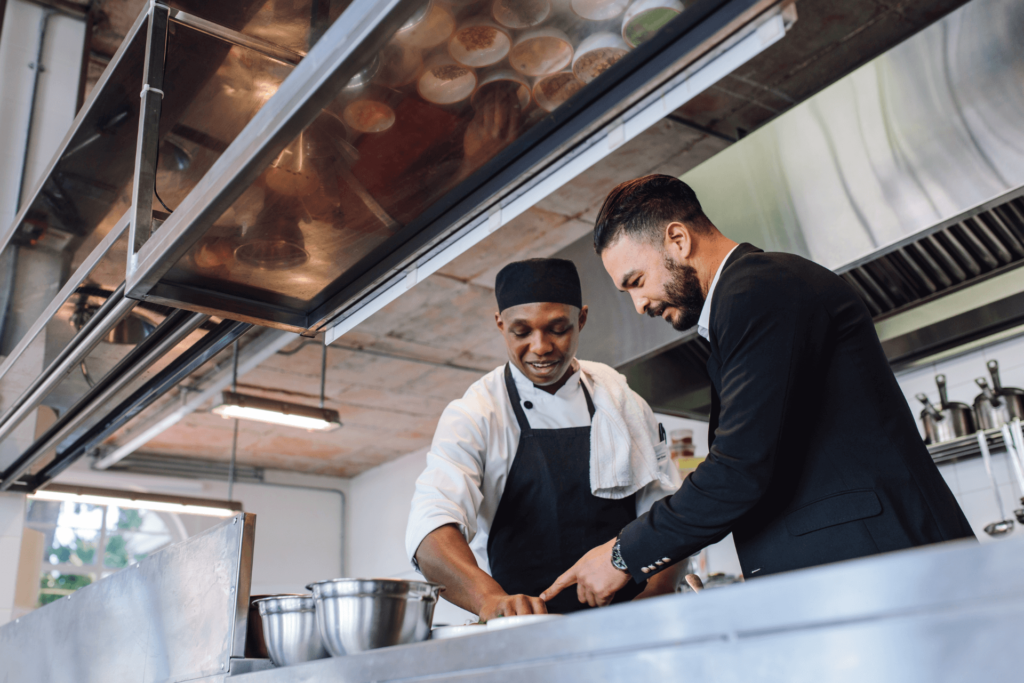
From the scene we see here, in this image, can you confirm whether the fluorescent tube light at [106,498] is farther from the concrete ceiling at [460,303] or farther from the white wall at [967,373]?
the white wall at [967,373]

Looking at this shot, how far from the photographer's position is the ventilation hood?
2.10 m

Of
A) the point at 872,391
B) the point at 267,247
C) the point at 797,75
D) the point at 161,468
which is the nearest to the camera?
the point at 872,391

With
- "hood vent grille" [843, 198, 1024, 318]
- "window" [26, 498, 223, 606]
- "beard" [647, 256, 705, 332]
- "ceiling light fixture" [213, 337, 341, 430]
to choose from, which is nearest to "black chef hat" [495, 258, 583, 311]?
"beard" [647, 256, 705, 332]

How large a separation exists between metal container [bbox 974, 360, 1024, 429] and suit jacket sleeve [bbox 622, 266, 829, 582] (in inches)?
87.8

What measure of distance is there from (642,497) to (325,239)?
2.92 ft

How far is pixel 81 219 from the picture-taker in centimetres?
222

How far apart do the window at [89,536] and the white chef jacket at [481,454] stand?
694cm

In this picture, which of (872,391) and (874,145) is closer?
(872,391)

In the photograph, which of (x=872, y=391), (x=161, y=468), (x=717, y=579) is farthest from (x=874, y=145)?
(x=161, y=468)

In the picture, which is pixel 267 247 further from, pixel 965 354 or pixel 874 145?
pixel 965 354

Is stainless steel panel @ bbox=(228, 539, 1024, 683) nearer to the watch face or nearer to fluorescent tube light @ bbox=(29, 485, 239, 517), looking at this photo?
the watch face

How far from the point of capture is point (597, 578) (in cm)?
134

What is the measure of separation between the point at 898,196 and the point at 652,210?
109 cm

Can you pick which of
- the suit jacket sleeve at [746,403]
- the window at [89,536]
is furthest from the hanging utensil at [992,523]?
the window at [89,536]
